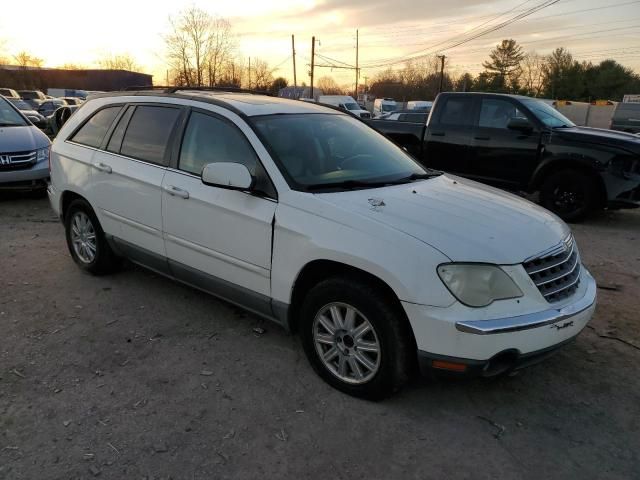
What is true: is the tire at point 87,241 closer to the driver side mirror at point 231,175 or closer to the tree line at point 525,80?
the driver side mirror at point 231,175

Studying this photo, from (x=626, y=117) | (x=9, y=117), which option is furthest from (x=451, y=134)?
(x=626, y=117)

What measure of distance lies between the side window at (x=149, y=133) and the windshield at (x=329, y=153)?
88cm

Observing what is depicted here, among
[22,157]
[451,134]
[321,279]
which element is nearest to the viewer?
[321,279]

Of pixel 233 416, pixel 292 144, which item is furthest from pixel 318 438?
pixel 292 144

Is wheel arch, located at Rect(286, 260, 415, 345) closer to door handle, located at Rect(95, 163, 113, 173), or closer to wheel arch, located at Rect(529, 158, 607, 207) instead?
door handle, located at Rect(95, 163, 113, 173)

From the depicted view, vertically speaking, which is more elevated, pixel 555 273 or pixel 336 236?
pixel 336 236

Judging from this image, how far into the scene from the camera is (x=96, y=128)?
15.9ft

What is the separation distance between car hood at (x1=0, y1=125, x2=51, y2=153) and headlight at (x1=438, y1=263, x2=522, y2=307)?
760cm

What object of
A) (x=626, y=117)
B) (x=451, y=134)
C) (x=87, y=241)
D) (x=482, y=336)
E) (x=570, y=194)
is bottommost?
(x=87, y=241)

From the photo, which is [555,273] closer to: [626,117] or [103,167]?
[103,167]

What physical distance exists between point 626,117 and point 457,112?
20524 mm

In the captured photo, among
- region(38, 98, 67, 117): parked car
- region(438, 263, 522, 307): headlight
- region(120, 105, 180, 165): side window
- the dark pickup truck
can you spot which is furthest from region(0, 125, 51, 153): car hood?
region(38, 98, 67, 117): parked car

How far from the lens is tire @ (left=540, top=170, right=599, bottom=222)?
7492mm

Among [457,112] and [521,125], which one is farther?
[457,112]
